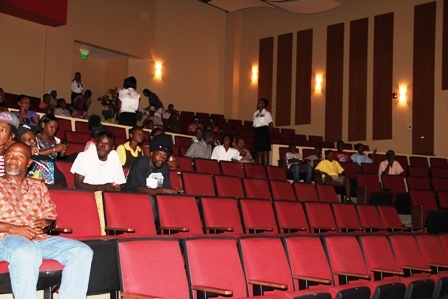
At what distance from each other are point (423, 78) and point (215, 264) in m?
10.4

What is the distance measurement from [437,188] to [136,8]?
8035mm

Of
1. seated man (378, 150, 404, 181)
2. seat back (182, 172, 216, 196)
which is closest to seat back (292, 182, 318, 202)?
seat back (182, 172, 216, 196)

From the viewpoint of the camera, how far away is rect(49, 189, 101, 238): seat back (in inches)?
136

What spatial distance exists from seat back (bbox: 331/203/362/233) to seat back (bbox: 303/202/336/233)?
→ 0.08 m

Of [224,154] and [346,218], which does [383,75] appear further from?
[346,218]

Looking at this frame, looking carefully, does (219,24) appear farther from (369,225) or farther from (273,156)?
(369,225)

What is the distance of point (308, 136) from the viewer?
1320 cm

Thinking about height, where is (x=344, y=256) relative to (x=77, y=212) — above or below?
below

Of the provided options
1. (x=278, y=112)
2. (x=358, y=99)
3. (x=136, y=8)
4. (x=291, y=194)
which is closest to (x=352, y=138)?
(x=358, y=99)

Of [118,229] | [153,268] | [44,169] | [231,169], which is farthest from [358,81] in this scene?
[153,268]

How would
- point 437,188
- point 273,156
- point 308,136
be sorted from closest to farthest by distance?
point 437,188, point 273,156, point 308,136

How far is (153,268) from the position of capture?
9.24ft

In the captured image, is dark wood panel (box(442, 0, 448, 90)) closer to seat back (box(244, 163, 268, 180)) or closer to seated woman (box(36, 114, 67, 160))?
seat back (box(244, 163, 268, 180))

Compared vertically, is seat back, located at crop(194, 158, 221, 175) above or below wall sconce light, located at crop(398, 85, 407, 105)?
below
